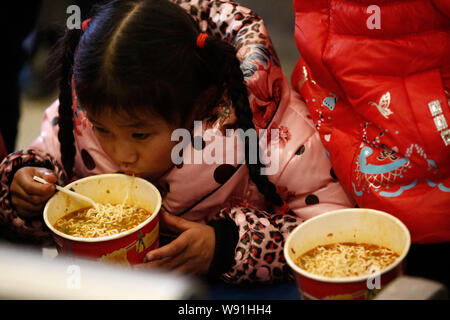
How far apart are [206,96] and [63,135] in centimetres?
42

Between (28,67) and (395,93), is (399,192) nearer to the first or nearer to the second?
(395,93)

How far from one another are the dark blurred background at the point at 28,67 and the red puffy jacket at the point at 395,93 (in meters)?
0.84

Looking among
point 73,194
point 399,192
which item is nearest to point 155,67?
point 73,194

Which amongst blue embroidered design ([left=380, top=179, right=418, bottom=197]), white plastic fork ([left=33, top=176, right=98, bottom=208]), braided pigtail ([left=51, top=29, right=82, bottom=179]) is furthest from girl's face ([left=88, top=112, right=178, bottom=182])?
blue embroidered design ([left=380, top=179, right=418, bottom=197])

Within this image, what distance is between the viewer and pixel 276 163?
1219 mm

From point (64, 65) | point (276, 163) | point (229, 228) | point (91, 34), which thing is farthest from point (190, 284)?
point (64, 65)

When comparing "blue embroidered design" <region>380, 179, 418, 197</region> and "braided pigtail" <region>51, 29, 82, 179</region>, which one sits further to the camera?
"braided pigtail" <region>51, 29, 82, 179</region>

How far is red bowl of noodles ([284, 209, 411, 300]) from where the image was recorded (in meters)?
0.81

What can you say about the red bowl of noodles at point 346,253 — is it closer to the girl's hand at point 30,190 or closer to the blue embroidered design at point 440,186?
the blue embroidered design at point 440,186

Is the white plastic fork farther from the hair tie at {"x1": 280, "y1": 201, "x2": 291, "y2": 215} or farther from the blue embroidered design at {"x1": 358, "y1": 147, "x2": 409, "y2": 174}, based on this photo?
the blue embroidered design at {"x1": 358, "y1": 147, "x2": 409, "y2": 174}

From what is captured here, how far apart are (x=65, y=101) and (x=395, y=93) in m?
0.82

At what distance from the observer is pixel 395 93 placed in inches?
40.6

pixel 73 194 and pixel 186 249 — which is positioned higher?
pixel 73 194

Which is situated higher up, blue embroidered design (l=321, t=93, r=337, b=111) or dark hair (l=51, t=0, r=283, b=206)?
dark hair (l=51, t=0, r=283, b=206)
